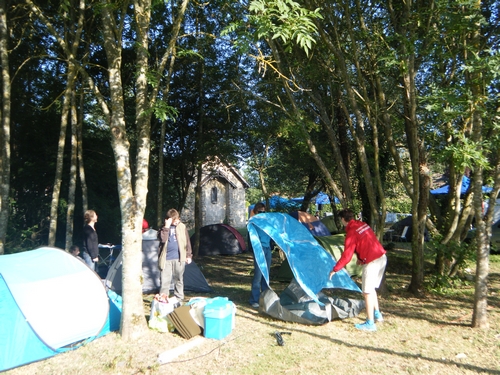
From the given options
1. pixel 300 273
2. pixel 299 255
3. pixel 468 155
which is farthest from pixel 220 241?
pixel 468 155

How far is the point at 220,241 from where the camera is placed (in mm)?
14555

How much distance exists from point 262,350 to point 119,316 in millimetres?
1950

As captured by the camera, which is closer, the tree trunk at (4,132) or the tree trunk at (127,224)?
the tree trunk at (127,224)

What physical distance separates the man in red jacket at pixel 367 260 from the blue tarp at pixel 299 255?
18.3 inches

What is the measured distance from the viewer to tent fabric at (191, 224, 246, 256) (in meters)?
14.4

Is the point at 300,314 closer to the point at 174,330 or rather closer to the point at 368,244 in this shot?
the point at 368,244

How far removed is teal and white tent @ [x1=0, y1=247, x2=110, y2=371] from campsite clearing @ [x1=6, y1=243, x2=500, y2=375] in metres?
0.13

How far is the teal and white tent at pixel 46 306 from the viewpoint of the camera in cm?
448

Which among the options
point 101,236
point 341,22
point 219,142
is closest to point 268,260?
point 341,22

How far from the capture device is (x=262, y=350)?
4.91 metres

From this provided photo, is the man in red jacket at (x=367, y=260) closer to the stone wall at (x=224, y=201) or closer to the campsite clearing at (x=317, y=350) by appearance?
the campsite clearing at (x=317, y=350)

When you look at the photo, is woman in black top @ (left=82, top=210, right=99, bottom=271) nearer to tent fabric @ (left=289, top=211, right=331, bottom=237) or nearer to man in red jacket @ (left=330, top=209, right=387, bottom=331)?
man in red jacket @ (left=330, top=209, right=387, bottom=331)

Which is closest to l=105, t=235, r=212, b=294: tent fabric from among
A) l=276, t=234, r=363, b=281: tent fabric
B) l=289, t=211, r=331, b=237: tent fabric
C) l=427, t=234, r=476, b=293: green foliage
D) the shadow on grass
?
l=276, t=234, r=363, b=281: tent fabric

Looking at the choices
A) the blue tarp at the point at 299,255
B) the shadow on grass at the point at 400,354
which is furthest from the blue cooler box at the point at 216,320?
the blue tarp at the point at 299,255
